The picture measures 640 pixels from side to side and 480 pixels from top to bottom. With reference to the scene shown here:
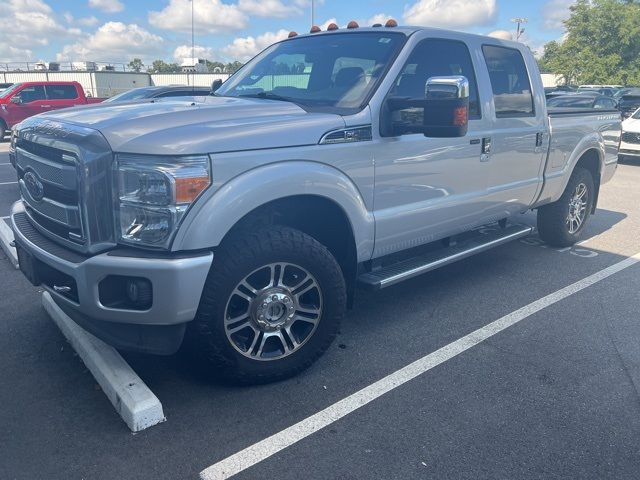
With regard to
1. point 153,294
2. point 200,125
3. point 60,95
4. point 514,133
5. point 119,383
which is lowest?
point 119,383

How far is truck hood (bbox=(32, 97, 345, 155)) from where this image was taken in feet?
8.61

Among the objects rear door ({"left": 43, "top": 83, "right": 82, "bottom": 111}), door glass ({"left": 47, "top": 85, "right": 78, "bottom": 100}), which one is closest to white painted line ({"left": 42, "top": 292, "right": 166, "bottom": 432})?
rear door ({"left": 43, "top": 83, "right": 82, "bottom": 111})

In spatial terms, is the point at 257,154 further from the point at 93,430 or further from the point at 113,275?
the point at 93,430

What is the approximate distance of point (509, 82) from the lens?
15.6 feet

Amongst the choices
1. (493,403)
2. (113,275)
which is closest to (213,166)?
(113,275)

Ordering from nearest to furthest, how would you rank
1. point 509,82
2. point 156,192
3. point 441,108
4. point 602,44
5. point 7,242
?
point 156,192 → point 441,108 → point 509,82 → point 7,242 → point 602,44

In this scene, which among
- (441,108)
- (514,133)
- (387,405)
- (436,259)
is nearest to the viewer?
(387,405)

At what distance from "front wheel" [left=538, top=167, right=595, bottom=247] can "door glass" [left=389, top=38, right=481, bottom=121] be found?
Answer: 219 centimetres

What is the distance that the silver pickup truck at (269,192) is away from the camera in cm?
263

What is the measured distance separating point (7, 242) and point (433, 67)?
4082mm

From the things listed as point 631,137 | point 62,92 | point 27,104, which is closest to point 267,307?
point 631,137

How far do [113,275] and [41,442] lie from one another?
2.89 ft

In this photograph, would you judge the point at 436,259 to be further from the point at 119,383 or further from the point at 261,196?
the point at 119,383

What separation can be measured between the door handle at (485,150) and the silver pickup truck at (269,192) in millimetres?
19
